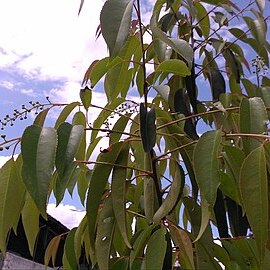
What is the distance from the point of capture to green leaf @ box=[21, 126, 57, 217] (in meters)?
0.60

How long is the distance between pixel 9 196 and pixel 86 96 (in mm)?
218

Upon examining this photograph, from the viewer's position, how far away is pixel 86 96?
33.2 inches

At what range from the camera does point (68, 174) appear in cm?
65

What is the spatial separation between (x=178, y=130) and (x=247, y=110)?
0.40 ft

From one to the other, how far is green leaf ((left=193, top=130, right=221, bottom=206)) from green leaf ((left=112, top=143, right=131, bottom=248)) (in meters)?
0.13

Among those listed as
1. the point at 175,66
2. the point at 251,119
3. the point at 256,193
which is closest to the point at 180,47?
the point at 175,66

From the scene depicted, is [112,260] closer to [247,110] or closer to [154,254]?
[154,254]

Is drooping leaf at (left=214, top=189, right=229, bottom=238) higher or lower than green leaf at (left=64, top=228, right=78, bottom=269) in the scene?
higher

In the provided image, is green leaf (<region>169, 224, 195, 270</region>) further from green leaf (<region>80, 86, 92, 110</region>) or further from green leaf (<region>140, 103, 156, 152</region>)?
green leaf (<region>80, 86, 92, 110</region>)

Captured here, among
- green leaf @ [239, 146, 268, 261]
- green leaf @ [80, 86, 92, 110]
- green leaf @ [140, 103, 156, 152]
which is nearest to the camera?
green leaf @ [239, 146, 268, 261]

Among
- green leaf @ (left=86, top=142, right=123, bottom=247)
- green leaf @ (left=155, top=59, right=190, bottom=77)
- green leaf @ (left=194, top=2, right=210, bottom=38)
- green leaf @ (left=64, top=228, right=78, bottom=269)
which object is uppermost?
green leaf @ (left=194, top=2, right=210, bottom=38)

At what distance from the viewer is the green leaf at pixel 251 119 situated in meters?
0.73

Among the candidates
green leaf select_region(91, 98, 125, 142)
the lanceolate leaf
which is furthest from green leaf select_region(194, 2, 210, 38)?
the lanceolate leaf

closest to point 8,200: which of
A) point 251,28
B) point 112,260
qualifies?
point 112,260
